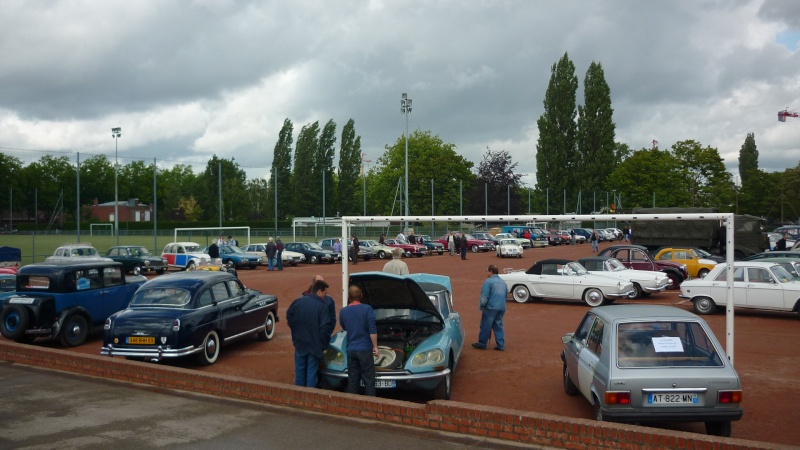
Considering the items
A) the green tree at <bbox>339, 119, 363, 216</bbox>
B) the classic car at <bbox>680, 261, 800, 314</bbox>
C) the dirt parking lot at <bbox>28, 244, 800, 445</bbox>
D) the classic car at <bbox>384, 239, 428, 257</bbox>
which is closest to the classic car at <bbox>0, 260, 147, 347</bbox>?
the dirt parking lot at <bbox>28, 244, 800, 445</bbox>

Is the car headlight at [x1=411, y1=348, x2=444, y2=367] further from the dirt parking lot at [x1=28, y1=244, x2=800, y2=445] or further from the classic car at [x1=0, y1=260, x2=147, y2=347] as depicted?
the classic car at [x1=0, y1=260, x2=147, y2=347]

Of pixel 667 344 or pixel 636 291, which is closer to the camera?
pixel 667 344

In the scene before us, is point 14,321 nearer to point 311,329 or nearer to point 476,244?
point 311,329

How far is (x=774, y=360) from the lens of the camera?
1188cm

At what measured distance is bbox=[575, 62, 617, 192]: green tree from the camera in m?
82.4

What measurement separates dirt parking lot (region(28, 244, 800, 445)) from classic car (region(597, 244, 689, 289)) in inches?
111

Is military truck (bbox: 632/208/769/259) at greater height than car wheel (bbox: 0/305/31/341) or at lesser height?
greater

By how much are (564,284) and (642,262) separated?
4.80 metres

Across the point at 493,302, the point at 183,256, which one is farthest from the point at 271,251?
the point at 493,302

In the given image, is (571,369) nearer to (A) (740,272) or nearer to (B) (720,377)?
(B) (720,377)

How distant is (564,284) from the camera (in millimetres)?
19906

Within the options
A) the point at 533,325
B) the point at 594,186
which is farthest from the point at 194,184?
the point at 533,325

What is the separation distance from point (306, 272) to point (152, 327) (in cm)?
2233

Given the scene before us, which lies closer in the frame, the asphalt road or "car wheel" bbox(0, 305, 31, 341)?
the asphalt road
